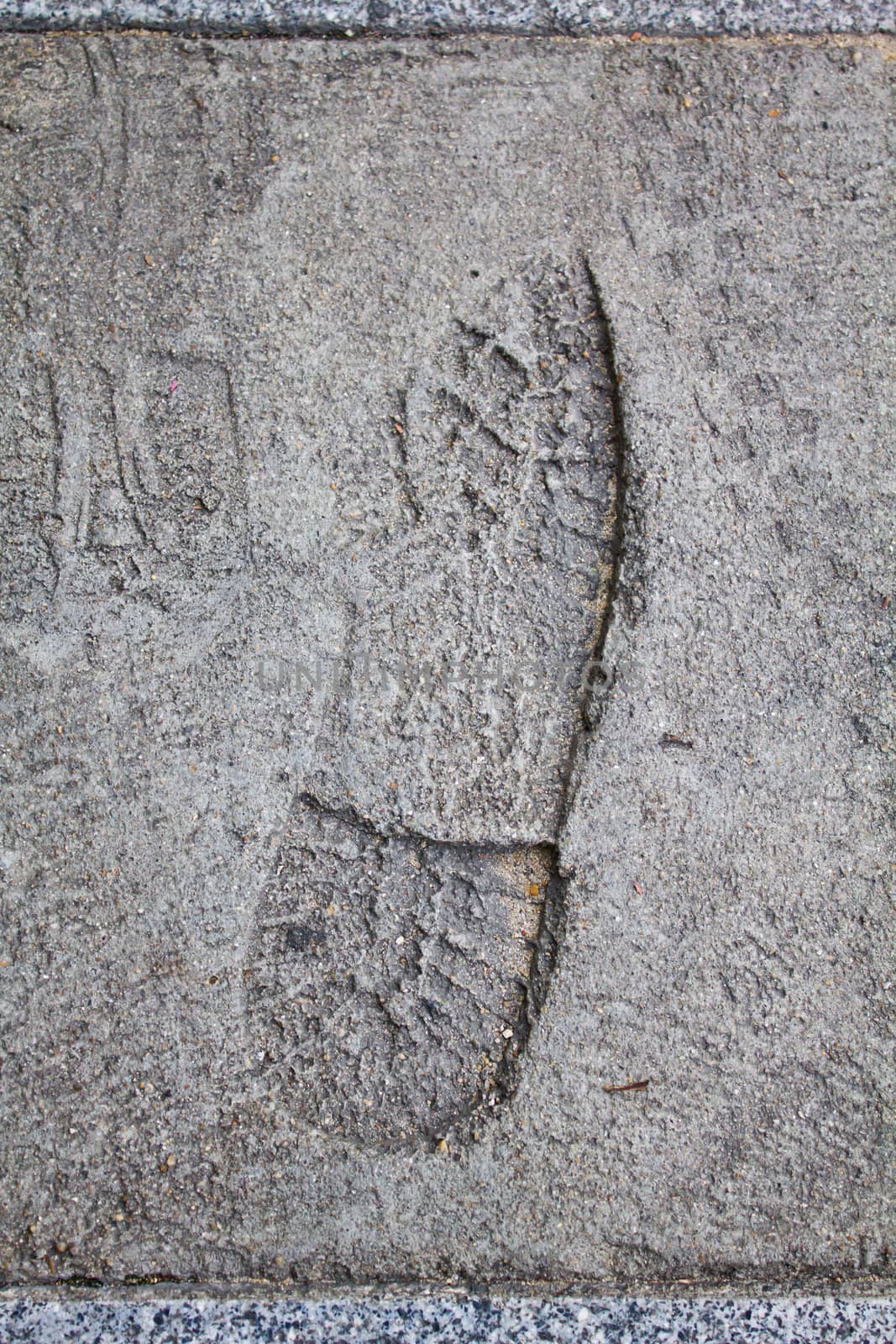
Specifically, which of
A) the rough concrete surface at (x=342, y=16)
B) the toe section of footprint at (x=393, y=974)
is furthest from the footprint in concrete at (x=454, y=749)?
the rough concrete surface at (x=342, y=16)

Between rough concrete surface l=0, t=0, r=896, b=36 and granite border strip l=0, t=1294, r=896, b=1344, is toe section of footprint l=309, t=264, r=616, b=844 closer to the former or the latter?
rough concrete surface l=0, t=0, r=896, b=36

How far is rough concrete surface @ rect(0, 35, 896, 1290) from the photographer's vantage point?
132 cm

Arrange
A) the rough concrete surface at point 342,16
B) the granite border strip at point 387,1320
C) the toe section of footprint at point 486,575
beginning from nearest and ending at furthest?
the granite border strip at point 387,1320 < the toe section of footprint at point 486,575 < the rough concrete surface at point 342,16

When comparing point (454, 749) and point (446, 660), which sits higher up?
point (446, 660)

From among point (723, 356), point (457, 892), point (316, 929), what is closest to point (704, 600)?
point (723, 356)

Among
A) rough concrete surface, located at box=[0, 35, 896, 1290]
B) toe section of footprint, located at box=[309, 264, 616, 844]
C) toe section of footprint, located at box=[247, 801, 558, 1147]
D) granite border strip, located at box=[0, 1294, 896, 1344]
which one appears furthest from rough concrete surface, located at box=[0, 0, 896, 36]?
granite border strip, located at box=[0, 1294, 896, 1344]

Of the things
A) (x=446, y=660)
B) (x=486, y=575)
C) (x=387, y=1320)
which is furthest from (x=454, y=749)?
(x=387, y=1320)

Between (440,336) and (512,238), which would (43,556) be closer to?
(440,336)

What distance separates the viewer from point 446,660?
4.70ft

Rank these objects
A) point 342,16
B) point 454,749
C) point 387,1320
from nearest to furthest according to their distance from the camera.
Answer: point 387,1320 → point 454,749 → point 342,16

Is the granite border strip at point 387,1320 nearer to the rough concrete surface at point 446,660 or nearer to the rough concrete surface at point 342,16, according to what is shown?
the rough concrete surface at point 446,660

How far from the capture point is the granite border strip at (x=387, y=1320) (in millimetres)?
1276

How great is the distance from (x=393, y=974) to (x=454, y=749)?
1.04 ft

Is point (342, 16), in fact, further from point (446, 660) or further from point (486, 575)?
point (446, 660)
